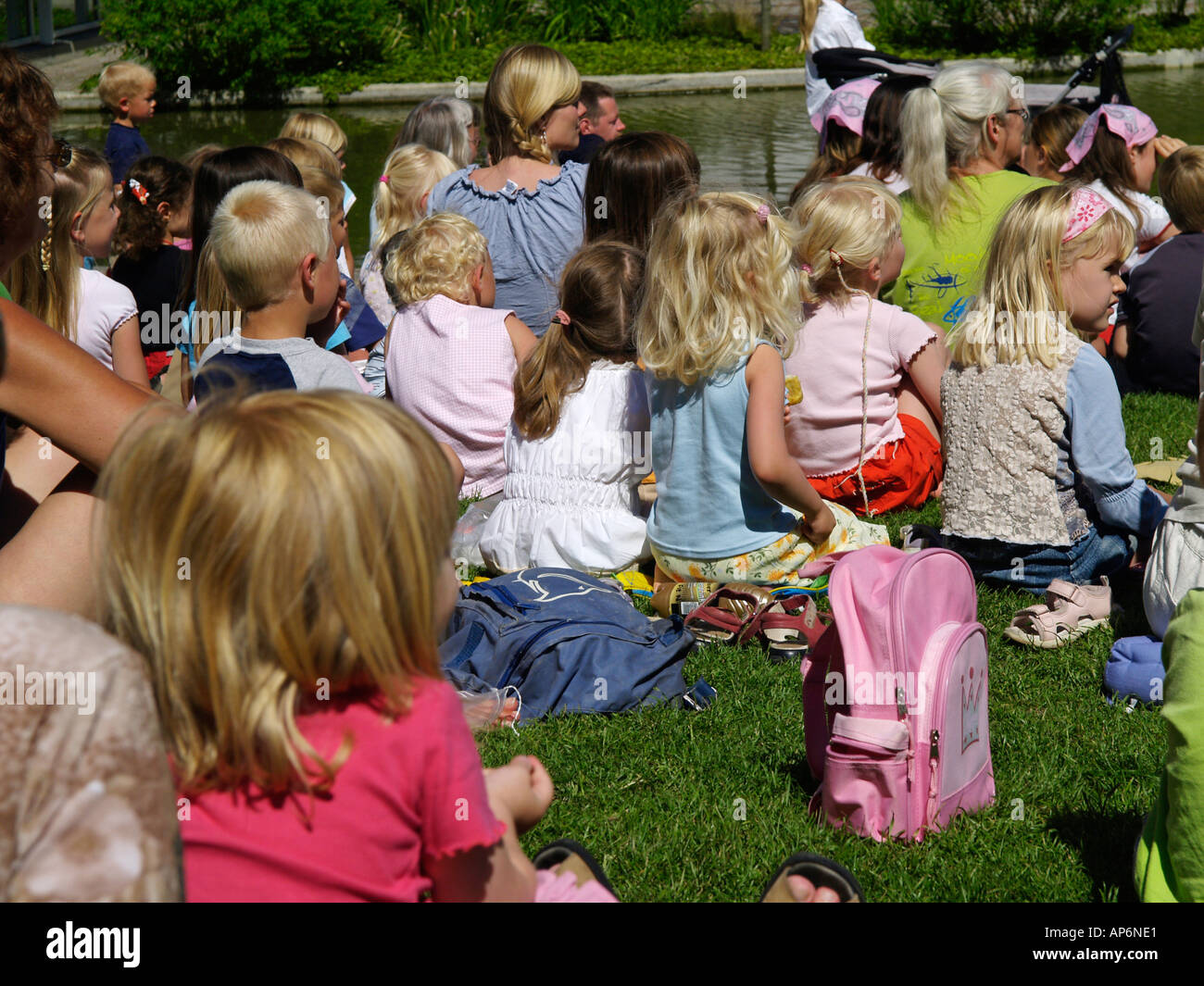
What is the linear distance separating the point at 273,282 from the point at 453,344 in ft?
3.77

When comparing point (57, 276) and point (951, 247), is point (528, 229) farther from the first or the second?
point (57, 276)

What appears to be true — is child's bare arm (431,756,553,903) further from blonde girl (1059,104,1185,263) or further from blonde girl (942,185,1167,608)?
blonde girl (1059,104,1185,263)

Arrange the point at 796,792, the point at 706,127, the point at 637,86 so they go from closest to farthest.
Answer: the point at 796,792 → the point at 706,127 → the point at 637,86

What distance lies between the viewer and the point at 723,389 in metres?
4.22

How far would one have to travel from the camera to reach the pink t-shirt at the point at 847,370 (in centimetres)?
507

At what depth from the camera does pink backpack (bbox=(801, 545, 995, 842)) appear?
2.81 m

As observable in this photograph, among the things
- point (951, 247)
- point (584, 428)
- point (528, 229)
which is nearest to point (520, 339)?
point (584, 428)

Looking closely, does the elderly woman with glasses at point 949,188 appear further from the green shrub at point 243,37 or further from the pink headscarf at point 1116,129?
the green shrub at point 243,37

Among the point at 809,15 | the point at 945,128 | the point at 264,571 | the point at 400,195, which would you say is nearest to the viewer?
the point at 264,571

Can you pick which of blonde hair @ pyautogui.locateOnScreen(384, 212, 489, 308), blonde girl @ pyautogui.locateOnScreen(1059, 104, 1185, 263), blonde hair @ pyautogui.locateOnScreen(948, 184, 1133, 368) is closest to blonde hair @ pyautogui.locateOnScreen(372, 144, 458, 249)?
blonde hair @ pyautogui.locateOnScreen(384, 212, 489, 308)

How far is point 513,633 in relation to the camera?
3770 mm

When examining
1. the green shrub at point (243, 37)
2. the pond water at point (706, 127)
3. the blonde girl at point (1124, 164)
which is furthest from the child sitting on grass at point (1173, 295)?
the green shrub at point (243, 37)

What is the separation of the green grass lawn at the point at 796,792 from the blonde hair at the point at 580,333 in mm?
1174
